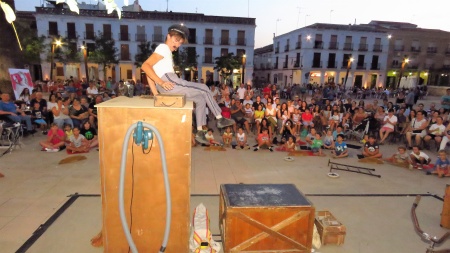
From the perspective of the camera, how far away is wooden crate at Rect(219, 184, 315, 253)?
3330 millimetres

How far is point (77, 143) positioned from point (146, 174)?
6.21 meters

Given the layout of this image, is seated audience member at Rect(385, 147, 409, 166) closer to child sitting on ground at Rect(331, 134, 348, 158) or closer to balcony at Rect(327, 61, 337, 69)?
child sitting on ground at Rect(331, 134, 348, 158)

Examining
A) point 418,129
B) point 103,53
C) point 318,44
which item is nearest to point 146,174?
point 418,129

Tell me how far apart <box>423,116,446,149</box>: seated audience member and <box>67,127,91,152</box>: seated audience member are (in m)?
10.7

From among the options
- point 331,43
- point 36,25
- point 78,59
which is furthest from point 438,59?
point 36,25

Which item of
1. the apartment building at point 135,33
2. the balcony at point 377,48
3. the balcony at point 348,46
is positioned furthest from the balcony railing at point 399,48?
the apartment building at point 135,33

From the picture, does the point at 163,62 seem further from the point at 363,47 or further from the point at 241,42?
the point at 363,47

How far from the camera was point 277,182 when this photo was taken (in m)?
6.09

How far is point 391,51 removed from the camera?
37.8 m

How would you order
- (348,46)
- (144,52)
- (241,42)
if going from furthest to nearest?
(348,46) → (241,42) → (144,52)

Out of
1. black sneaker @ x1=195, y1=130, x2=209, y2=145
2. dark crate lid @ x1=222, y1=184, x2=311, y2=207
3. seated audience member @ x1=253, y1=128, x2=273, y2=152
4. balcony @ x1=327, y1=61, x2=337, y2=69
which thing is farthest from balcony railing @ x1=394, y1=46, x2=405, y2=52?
black sneaker @ x1=195, y1=130, x2=209, y2=145

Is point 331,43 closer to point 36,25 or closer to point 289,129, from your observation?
point 289,129

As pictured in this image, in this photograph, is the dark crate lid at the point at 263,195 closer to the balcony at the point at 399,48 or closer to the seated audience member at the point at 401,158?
the seated audience member at the point at 401,158

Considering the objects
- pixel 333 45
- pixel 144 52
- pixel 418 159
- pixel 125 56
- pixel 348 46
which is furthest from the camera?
pixel 348 46
